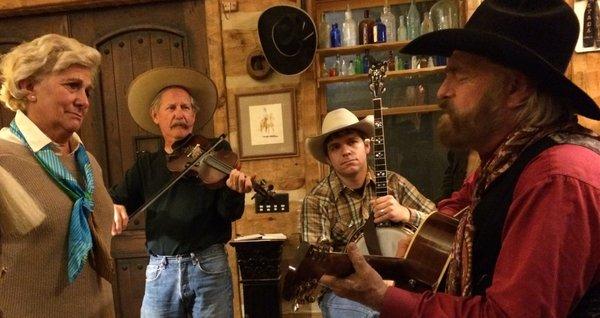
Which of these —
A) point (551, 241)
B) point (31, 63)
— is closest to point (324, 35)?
point (31, 63)

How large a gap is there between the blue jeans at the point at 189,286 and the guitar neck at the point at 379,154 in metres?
0.85

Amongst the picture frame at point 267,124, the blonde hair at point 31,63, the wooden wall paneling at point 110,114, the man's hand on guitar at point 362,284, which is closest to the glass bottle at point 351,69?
the picture frame at point 267,124

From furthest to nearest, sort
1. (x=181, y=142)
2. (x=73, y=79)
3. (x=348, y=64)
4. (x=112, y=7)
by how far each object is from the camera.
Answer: (x=112, y=7), (x=348, y=64), (x=181, y=142), (x=73, y=79)

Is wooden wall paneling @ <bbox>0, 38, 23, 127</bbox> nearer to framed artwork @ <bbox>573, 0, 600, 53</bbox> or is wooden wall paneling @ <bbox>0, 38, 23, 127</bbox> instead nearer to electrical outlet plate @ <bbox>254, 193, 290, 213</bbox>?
electrical outlet plate @ <bbox>254, 193, 290, 213</bbox>

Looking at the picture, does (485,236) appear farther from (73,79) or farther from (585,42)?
(585,42)

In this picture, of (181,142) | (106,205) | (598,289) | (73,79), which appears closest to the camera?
(598,289)

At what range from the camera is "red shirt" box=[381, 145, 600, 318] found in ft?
2.84

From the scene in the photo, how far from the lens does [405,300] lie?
3.49ft

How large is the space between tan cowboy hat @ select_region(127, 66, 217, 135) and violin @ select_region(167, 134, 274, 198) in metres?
0.30

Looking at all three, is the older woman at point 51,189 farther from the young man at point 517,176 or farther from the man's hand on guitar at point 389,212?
the man's hand on guitar at point 389,212

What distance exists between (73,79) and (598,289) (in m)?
1.64

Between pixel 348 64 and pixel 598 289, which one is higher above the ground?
pixel 348 64

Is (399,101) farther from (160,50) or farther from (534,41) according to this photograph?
(534,41)

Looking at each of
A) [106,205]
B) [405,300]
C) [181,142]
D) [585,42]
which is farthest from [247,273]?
[585,42]
